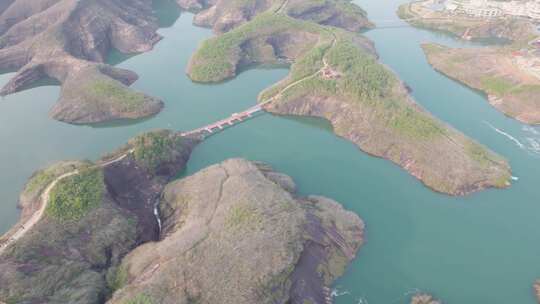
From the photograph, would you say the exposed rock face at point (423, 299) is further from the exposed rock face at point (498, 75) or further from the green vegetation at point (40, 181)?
the exposed rock face at point (498, 75)

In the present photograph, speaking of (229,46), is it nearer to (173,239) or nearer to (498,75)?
(498,75)

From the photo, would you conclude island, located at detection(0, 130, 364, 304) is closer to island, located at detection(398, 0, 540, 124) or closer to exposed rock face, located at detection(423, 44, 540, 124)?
exposed rock face, located at detection(423, 44, 540, 124)

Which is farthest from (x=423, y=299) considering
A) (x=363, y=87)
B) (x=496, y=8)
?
(x=496, y=8)

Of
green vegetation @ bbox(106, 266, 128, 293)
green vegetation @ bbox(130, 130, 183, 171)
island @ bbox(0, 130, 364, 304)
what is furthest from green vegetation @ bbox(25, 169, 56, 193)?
green vegetation @ bbox(106, 266, 128, 293)

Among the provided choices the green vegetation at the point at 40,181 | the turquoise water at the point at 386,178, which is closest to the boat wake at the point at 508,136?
the turquoise water at the point at 386,178

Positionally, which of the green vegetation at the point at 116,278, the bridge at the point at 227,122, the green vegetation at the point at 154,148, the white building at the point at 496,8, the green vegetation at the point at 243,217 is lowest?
the white building at the point at 496,8
